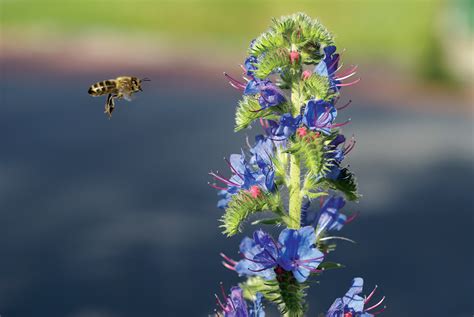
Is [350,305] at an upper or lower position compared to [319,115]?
lower

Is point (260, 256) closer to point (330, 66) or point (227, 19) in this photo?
point (330, 66)

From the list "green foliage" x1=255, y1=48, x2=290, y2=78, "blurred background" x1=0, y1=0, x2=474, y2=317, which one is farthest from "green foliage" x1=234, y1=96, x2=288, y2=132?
"blurred background" x1=0, y1=0, x2=474, y2=317

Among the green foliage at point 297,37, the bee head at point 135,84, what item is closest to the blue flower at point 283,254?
the green foliage at point 297,37

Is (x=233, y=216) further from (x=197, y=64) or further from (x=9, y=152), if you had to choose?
(x=197, y=64)

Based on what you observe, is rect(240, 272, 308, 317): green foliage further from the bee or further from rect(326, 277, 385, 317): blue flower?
the bee

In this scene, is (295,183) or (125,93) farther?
(125,93)

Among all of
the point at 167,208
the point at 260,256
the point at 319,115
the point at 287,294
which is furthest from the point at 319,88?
the point at 167,208

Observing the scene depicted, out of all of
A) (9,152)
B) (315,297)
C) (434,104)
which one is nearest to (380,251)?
(315,297)

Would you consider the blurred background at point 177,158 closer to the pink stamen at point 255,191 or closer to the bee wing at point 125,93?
the pink stamen at point 255,191
